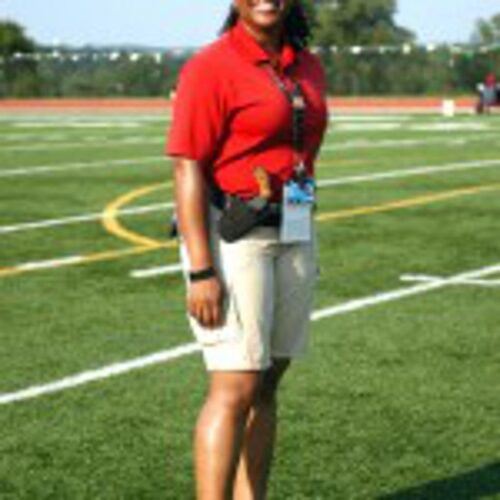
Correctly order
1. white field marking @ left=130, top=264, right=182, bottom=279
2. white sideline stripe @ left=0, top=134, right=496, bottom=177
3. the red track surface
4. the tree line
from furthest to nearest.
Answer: the tree line
the red track surface
white sideline stripe @ left=0, top=134, right=496, bottom=177
white field marking @ left=130, top=264, right=182, bottom=279

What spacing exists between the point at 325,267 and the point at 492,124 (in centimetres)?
2618

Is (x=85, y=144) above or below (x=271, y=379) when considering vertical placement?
below

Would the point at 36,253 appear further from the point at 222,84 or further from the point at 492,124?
the point at 492,124

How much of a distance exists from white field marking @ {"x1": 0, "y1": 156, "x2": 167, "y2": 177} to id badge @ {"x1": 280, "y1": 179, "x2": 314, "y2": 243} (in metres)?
15.0

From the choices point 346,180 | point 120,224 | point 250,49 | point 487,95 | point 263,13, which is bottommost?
point 487,95

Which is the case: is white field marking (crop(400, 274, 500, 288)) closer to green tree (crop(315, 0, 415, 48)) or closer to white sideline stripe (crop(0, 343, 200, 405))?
white sideline stripe (crop(0, 343, 200, 405))

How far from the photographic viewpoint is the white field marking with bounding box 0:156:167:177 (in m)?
19.1

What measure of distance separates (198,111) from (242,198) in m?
0.32

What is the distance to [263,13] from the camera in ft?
13.1

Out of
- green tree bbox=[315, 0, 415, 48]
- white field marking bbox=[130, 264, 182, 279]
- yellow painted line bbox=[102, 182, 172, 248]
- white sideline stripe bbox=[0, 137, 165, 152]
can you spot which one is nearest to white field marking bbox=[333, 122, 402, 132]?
white sideline stripe bbox=[0, 137, 165, 152]

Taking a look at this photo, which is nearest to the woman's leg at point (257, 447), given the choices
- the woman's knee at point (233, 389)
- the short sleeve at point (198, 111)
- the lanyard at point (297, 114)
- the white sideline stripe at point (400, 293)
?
the woman's knee at point (233, 389)

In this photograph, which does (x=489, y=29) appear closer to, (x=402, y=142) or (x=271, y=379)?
(x=402, y=142)

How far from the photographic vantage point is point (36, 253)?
36.0 feet

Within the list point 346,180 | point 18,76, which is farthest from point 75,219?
point 18,76
